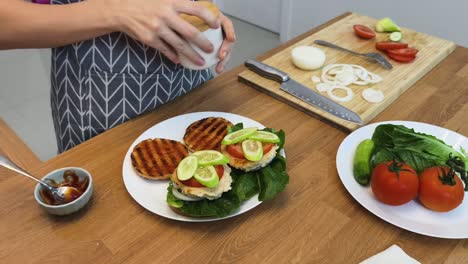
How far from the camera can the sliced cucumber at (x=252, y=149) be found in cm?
75

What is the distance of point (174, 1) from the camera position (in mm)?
812

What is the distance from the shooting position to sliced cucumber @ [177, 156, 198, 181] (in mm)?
701

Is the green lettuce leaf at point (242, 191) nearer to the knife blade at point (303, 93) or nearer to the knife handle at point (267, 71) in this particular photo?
the knife blade at point (303, 93)

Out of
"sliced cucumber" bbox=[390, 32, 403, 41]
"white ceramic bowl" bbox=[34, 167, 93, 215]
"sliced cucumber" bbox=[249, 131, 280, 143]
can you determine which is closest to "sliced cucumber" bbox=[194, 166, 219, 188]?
"sliced cucumber" bbox=[249, 131, 280, 143]

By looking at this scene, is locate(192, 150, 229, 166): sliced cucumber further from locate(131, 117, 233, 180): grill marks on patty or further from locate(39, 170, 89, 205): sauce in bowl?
→ locate(39, 170, 89, 205): sauce in bowl

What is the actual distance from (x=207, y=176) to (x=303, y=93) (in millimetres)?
494

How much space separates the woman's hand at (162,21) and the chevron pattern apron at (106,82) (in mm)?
139

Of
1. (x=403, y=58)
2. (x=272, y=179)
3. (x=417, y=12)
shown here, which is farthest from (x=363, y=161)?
(x=417, y=12)

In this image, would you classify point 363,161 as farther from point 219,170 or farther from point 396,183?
point 219,170

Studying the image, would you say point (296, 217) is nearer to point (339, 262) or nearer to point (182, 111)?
point (339, 262)

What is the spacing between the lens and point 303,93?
1083 mm

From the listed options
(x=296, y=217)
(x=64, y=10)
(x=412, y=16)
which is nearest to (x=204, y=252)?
(x=296, y=217)

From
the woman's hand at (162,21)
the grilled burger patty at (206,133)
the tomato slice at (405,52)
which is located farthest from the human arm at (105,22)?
the tomato slice at (405,52)

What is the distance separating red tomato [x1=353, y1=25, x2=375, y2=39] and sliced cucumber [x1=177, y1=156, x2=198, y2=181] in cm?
92
